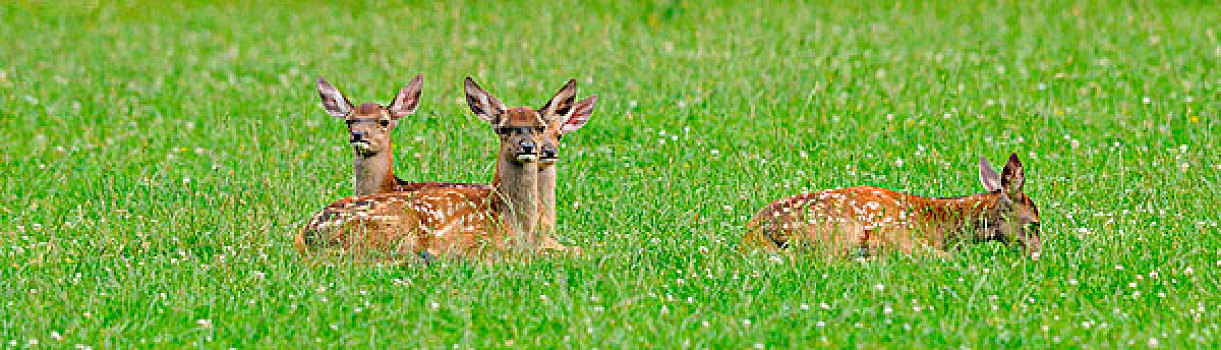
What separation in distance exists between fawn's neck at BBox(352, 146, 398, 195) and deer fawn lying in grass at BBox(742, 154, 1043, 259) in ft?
8.04

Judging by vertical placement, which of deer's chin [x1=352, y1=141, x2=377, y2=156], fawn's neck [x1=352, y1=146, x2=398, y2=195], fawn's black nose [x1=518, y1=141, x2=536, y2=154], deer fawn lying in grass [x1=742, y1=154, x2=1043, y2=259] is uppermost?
fawn's black nose [x1=518, y1=141, x2=536, y2=154]

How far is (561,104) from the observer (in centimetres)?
998

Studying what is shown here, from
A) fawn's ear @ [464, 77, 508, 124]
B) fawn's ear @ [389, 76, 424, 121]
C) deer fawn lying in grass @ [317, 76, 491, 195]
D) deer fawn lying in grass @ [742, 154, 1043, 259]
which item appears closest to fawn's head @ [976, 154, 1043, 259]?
deer fawn lying in grass @ [742, 154, 1043, 259]

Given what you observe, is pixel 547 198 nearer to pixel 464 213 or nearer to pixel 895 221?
pixel 464 213

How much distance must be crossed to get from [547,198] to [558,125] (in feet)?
1.43

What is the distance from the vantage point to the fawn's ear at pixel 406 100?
35.5ft

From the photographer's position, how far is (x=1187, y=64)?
52.0ft

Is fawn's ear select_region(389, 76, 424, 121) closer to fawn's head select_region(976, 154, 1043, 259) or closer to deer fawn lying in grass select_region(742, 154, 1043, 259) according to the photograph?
deer fawn lying in grass select_region(742, 154, 1043, 259)

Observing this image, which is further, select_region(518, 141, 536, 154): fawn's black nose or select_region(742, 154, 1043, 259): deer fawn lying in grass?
select_region(518, 141, 536, 154): fawn's black nose

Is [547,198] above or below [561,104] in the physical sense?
below

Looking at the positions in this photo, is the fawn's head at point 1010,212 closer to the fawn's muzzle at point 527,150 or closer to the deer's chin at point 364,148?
the fawn's muzzle at point 527,150

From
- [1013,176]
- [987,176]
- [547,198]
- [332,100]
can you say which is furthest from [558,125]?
[1013,176]

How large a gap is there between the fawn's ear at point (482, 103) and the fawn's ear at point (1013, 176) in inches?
114

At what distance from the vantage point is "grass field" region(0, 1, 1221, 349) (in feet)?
26.6
